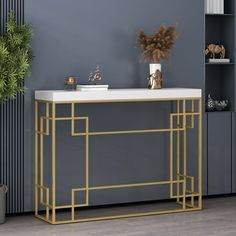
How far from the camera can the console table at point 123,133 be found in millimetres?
5496

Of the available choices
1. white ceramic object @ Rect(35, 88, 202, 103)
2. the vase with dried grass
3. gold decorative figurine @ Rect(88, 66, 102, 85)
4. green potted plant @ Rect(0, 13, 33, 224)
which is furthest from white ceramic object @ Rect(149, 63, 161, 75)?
green potted plant @ Rect(0, 13, 33, 224)

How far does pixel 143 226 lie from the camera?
215 inches

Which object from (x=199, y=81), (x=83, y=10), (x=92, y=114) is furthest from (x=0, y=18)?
(x=199, y=81)

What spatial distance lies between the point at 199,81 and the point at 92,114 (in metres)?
1.14

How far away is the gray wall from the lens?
5.78m

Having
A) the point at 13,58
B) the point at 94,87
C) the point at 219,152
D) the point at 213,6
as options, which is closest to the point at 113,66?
the point at 94,87

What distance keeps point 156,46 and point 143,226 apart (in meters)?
1.56

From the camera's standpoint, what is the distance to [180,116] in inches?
249

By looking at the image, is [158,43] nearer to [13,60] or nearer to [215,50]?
[215,50]

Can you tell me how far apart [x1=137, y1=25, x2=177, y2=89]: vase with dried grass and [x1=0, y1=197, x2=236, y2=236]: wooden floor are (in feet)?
3.79

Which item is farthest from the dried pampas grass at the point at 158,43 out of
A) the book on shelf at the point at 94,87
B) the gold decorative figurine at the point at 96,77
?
the book on shelf at the point at 94,87

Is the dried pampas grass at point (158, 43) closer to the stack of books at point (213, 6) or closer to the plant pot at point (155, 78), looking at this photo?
the plant pot at point (155, 78)

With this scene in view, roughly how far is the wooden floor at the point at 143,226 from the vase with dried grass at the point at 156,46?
116 centimetres

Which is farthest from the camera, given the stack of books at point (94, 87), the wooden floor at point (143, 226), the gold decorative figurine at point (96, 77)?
the gold decorative figurine at point (96, 77)
